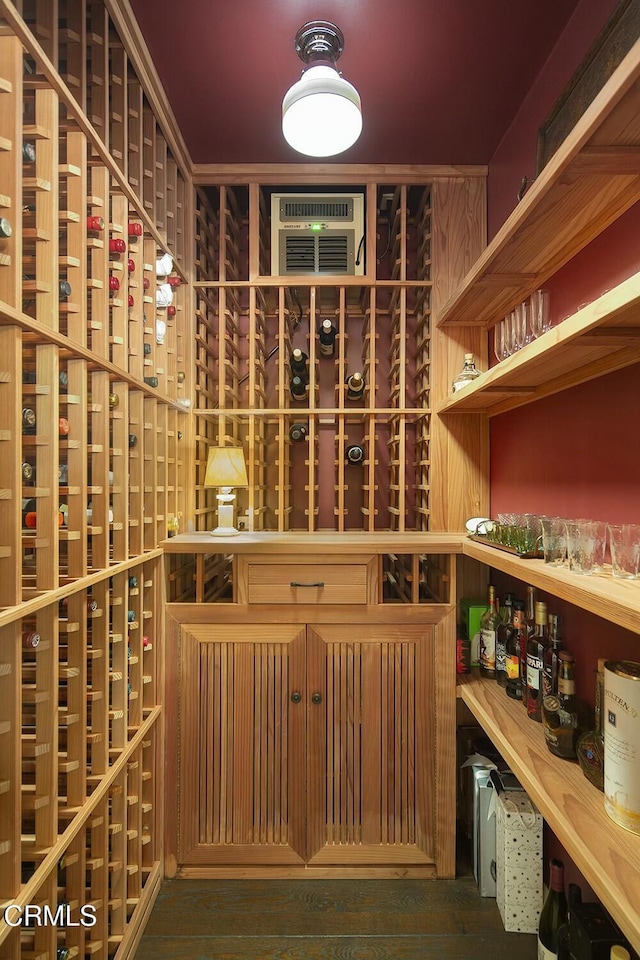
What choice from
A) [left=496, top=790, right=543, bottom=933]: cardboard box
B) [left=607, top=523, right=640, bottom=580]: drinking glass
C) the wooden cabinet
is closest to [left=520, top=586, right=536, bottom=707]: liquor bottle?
the wooden cabinet

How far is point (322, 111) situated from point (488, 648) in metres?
1.84

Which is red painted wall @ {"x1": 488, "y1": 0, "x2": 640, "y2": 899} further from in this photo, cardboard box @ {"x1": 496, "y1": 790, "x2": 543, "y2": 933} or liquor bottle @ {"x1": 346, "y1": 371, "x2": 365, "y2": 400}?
liquor bottle @ {"x1": 346, "y1": 371, "x2": 365, "y2": 400}

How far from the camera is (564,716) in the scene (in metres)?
1.33

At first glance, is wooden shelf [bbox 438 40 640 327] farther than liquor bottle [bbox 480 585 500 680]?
No

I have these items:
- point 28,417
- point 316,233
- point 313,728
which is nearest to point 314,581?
point 313,728

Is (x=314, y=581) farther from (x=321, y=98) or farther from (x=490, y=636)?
(x=321, y=98)

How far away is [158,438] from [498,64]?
5.44ft

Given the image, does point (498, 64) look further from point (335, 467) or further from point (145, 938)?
point (145, 938)

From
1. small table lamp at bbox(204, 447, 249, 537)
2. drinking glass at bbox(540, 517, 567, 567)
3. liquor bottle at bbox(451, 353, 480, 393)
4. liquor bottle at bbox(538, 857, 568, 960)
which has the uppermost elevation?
liquor bottle at bbox(451, 353, 480, 393)

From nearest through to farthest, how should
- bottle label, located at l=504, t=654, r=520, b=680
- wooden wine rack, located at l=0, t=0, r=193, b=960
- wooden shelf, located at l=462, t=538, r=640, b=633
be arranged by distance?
wooden shelf, located at l=462, t=538, r=640, b=633 → wooden wine rack, located at l=0, t=0, r=193, b=960 → bottle label, located at l=504, t=654, r=520, b=680

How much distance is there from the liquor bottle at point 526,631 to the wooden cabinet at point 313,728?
0.86ft

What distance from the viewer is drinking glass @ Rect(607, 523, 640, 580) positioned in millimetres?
1038

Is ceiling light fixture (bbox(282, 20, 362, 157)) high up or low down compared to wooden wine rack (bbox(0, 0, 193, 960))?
up

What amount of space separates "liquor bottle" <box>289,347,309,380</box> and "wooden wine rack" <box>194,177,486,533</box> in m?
0.04
